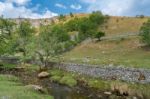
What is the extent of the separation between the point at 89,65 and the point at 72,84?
7.12 metres

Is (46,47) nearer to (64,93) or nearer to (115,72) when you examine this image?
(115,72)

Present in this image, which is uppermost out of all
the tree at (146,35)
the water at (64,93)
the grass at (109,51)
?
Result: the tree at (146,35)

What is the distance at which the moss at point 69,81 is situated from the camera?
59.1m

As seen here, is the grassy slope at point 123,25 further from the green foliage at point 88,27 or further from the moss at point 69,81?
the moss at point 69,81

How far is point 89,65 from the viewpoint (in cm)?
6431

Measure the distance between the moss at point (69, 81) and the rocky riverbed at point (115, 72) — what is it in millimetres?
3611

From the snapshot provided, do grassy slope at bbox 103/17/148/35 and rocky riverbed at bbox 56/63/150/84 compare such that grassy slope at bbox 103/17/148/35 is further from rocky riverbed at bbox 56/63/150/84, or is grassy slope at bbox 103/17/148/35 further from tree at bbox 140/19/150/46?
rocky riverbed at bbox 56/63/150/84

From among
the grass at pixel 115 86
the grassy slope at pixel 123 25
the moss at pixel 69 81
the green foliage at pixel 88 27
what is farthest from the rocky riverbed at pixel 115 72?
the grassy slope at pixel 123 25

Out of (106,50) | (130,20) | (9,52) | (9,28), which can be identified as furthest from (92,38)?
(9,28)

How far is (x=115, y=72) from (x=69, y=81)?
8.83 metres

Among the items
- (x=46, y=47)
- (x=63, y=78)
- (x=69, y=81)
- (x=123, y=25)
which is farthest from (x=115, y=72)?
(x=123, y=25)

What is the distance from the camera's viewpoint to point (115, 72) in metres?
56.2

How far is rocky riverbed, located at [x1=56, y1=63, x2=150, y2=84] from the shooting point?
166 ft

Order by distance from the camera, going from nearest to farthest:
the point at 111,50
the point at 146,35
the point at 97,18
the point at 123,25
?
the point at 146,35, the point at 111,50, the point at 123,25, the point at 97,18
